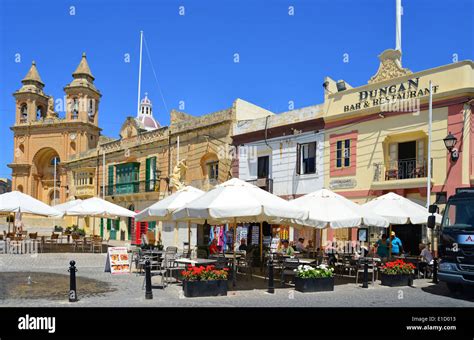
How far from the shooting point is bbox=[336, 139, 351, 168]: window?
795 inches

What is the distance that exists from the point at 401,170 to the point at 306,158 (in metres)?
4.81

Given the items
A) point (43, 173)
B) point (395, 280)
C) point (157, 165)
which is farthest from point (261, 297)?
point (43, 173)

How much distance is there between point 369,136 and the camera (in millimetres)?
19547

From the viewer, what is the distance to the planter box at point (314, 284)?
10.9 metres

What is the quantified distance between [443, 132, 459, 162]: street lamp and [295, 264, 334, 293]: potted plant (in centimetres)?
806

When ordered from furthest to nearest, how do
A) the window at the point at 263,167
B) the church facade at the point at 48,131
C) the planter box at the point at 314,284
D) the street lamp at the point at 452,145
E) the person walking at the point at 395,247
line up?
the church facade at the point at 48,131, the window at the point at 263,167, the street lamp at the point at 452,145, the person walking at the point at 395,247, the planter box at the point at 314,284

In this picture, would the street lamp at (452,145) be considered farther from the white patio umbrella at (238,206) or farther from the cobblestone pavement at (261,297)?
the white patio umbrella at (238,206)

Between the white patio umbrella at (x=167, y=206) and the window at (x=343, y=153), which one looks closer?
the white patio umbrella at (x=167, y=206)

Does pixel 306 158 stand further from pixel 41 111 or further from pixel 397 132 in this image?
pixel 41 111

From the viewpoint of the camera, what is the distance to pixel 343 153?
20.4m

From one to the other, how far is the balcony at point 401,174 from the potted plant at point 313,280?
7988 mm

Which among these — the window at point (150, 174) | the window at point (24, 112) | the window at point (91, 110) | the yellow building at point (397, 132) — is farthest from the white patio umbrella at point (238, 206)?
the window at point (24, 112)
